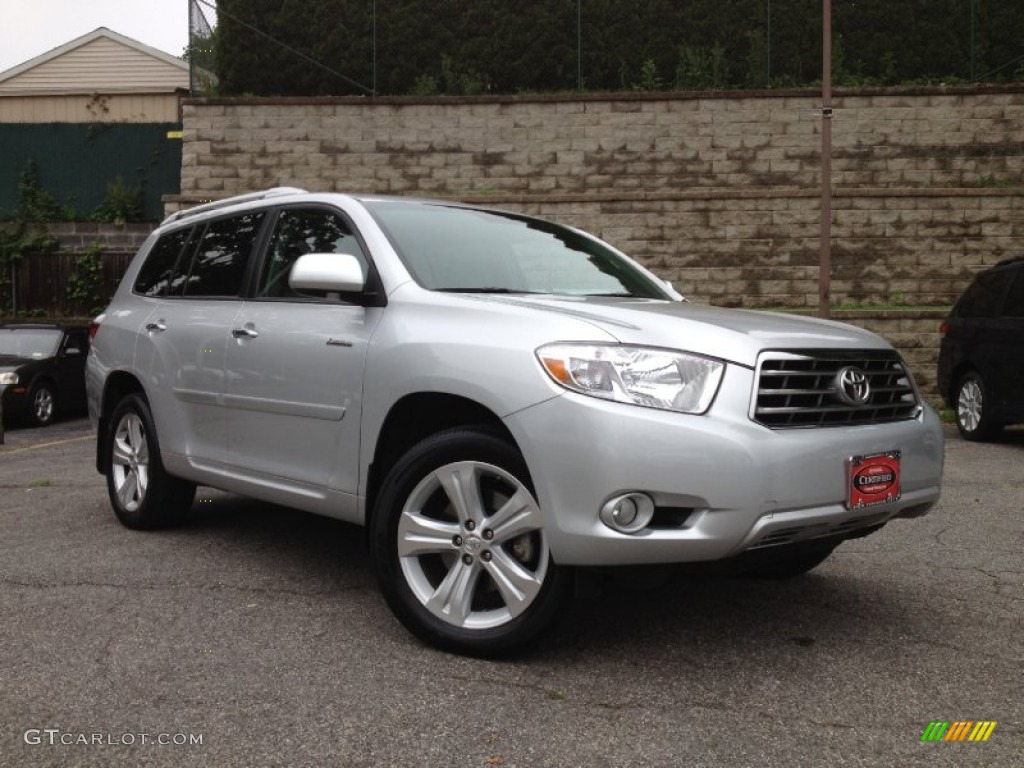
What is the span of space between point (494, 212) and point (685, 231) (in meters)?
13.5

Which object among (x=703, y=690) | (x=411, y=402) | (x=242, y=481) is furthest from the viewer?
(x=242, y=481)

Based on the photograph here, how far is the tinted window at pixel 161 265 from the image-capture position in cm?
592

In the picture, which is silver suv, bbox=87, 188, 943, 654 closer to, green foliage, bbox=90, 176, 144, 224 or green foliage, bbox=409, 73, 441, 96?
green foliage, bbox=409, 73, 441, 96

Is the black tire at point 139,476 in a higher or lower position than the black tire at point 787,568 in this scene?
higher

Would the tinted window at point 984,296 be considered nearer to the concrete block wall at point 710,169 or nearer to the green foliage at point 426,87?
the concrete block wall at point 710,169

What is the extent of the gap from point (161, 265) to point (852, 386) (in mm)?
4074

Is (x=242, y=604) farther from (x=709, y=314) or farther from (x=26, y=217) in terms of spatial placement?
(x=26, y=217)

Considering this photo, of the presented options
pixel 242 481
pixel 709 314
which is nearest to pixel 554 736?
pixel 709 314

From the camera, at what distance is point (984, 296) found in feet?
34.8

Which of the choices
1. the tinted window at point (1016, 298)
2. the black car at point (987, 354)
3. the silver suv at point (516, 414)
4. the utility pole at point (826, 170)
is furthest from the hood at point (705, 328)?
the utility pole at point (826, 170)

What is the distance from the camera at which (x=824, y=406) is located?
3605 mm

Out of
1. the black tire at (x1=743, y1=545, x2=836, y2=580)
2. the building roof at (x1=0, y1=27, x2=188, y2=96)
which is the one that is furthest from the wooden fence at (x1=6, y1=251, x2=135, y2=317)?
the black tire at (x1=743, y1=545, x2=836, y2=580)

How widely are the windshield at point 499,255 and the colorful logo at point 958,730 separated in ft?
7.34

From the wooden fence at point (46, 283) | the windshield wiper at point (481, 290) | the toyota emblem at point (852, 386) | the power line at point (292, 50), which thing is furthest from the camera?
Answer: the wooden fence at point (46, 283)
